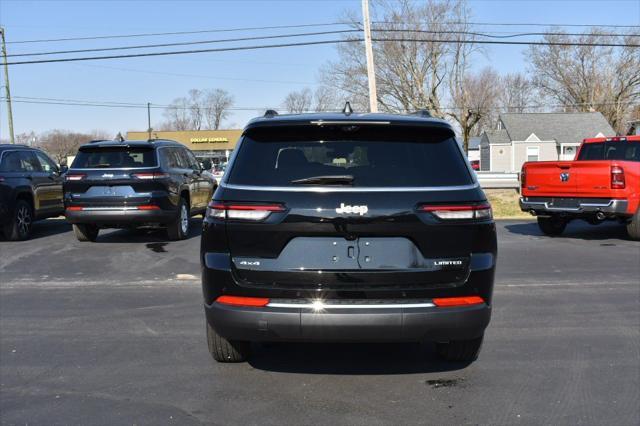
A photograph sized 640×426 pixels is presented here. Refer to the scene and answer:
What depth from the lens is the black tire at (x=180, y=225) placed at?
10.6m

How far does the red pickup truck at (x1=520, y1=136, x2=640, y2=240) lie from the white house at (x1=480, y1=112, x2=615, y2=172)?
42618 mm

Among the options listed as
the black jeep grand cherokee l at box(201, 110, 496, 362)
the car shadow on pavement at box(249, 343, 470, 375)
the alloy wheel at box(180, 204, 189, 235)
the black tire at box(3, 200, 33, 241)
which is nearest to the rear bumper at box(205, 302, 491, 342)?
the black jeep grand cherokee l at box(201, 110, 496, 362)

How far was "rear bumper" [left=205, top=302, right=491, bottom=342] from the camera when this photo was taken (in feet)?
11.0

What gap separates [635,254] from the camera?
9.43 metres

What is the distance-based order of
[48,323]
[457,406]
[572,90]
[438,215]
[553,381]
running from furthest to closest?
[572,90] → [48,323] → [553,381] → [457,406] → [438,215]

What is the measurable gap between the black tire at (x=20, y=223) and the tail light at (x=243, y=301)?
8.78 metres

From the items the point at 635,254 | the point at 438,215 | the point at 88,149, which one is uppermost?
the point at 88,149

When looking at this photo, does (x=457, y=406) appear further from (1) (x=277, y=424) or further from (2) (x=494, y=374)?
(1) (x=277, y=424)

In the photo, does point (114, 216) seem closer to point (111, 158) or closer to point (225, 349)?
point (111, 158)

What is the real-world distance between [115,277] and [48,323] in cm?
224

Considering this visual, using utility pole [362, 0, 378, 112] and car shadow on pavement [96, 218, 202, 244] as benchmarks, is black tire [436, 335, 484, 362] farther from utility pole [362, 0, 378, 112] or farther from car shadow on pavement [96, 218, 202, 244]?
utility pole [362, 0, 378, 112]

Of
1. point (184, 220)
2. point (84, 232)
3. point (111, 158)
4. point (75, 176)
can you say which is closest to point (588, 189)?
point (184, 220)

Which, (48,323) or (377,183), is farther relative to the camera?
(48,323)

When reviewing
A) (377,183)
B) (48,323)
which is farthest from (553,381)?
(48,323)
